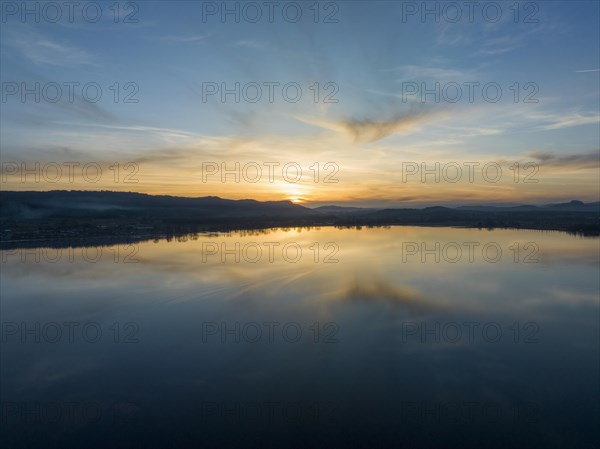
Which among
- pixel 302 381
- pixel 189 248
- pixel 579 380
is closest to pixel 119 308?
pixel 302 381

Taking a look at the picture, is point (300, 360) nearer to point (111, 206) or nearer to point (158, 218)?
point (158, 218)

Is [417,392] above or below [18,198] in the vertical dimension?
below

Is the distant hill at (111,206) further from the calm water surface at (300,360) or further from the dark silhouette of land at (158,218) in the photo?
the calm water surface at (300,360)

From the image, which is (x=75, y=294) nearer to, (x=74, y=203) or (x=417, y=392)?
(x=417, y=392)

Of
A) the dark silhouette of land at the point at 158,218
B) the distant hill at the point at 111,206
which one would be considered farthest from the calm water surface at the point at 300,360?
the distant hill at the point at 111,206

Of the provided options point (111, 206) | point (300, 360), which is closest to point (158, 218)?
point (111, 206)

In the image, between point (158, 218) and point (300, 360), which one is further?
point (158, 218)
